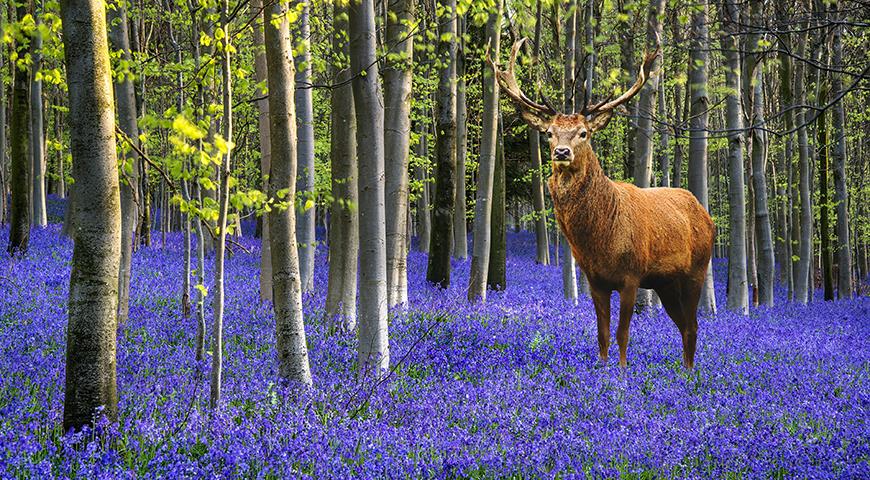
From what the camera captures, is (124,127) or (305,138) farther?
(305,138)

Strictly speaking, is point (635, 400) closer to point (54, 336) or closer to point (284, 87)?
point (284, 87)

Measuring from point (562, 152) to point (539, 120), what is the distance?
63 centimetres

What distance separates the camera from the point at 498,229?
15.9 metres

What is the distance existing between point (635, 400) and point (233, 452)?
13.7 ft

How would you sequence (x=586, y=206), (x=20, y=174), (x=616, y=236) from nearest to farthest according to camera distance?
(x=586, y=206), (x=616, y=236), (x=20, y=174)

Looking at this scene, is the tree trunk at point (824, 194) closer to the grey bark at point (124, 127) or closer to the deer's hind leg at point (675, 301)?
the deer's hind leg at point (675, 301)

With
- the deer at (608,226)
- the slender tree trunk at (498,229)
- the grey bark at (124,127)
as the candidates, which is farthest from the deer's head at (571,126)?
the slender tree trunk at (498,229)

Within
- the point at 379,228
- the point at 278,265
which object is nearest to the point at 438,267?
the point at 379,228

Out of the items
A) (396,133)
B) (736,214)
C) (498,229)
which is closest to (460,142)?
(498,229)

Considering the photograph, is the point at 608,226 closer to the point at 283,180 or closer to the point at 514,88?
the point at 514,88

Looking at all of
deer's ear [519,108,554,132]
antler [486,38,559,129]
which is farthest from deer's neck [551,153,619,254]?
antler [486,38,559,129]

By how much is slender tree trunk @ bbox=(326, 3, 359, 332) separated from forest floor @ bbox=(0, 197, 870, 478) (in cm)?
47

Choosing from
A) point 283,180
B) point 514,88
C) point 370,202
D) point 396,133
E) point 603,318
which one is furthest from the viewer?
point 396,133

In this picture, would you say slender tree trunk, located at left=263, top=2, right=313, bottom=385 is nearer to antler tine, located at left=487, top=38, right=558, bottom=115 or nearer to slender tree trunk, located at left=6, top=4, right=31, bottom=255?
antler tine, located at left=487, top=38, right=558, bottom=115
